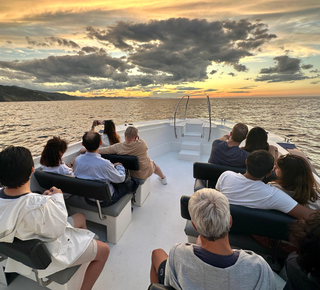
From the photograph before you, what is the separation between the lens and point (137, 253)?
168 cm

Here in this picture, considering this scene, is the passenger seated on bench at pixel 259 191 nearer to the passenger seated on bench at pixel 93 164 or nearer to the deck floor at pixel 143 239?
the deck floor at pixel 143 239

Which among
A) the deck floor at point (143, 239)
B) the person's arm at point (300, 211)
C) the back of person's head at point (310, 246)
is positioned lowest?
the deck floor at point (143, 239)

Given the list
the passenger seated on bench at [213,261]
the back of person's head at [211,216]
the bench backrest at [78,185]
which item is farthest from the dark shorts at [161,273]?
the bench backrest at [78,185]

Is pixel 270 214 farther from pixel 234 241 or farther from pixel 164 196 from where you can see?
pixel 164 196

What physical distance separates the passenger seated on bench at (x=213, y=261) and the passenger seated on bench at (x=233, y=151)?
1314mm

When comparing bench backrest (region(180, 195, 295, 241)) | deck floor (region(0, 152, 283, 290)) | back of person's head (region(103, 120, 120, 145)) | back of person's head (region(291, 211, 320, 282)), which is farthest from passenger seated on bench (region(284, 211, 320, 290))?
back of person's head (region(103, 120, 120, 145))

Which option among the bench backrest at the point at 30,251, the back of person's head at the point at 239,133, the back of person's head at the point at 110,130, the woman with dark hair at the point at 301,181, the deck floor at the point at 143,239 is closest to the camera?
the bench backrest at the point at 30,251

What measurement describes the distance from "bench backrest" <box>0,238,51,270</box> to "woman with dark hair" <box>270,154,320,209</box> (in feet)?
5.07

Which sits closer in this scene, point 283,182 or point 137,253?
point 283,182

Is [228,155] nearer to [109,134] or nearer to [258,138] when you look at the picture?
[258,138]

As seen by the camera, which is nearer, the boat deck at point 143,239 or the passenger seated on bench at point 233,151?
the boat deck at point 143,239

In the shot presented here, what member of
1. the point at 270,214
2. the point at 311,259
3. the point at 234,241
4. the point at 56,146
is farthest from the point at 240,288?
the point at 56,146

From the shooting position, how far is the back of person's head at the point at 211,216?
665 mm

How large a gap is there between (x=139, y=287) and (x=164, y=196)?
1380mm
